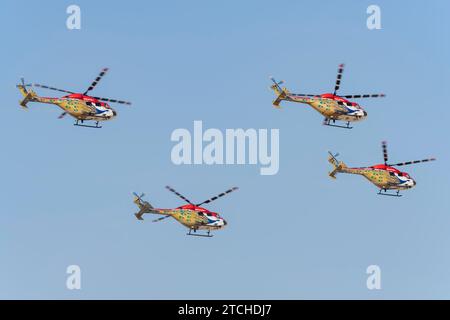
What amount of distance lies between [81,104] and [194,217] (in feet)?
32.8

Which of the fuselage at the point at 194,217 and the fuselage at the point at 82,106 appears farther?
the fuselage at the point at 194,217

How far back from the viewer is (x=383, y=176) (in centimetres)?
8244

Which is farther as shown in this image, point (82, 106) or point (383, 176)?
point (383, 176)

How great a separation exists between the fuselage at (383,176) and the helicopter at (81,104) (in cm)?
1565

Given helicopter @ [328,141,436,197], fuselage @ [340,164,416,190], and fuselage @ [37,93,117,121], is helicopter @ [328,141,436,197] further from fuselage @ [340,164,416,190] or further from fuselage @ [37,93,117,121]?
fuselage @ [37,93,117,121]

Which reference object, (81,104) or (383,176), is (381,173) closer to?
(383,176)

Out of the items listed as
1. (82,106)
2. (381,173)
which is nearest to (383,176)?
(381,173)

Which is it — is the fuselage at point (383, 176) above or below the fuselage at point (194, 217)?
above

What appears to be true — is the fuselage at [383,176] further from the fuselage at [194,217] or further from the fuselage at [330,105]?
the fuselage at [194,217]

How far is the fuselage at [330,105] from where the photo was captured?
8069 cm

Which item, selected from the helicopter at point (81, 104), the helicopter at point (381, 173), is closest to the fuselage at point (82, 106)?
the helicopter at point (81, 104)

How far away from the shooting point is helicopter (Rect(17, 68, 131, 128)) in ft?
259
